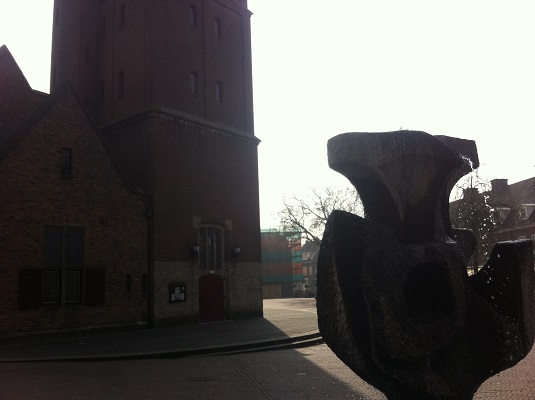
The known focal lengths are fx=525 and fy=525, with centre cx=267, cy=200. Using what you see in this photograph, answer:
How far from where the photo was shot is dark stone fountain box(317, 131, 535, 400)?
197 inches

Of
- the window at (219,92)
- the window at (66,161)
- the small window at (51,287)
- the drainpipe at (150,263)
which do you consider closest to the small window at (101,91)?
the window at (219,92)

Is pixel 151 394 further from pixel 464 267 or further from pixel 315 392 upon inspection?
pixel 464 267

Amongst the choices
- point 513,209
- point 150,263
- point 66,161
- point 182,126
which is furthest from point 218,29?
point 513,209

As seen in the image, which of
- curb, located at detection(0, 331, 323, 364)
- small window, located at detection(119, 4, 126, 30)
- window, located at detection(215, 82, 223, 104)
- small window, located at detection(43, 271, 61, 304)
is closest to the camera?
curb, located at detection(0, 331, 323, 364)

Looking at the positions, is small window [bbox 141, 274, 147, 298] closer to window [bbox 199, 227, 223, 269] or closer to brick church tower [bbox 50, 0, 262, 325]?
brick church tower [bbox 50, 0, 262, 325]

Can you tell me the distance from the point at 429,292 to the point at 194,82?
24332mm

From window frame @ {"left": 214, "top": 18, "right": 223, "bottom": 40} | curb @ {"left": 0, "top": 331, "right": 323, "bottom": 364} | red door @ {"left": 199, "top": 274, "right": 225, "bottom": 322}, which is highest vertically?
window frame @ {"left": 214, "top": 18, "right": 223, "bottom": 40}

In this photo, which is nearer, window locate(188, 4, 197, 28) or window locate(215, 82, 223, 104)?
window locate(188, 4, 197, 28)

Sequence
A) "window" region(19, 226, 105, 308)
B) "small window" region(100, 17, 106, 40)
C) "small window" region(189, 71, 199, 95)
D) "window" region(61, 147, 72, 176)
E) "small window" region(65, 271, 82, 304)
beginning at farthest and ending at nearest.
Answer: "small window" region(100, 17, 106, 40) → "small window" region(189, 71, 199, 95) → "window" region(61, 147, 72, 176) → "small window" region(65, 271, 82, 304) → "window" region(19, 226, 105, 308)

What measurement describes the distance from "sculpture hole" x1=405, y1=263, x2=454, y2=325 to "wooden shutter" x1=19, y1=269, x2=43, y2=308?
16.5m

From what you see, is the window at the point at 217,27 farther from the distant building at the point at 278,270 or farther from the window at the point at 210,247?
the distant building at the point at 278,270

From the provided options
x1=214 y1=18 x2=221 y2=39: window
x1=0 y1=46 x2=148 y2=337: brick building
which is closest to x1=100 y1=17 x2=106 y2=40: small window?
x1=214 y1=18 x2=221 y2=39: window

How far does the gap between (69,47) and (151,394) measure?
26279 millimetres

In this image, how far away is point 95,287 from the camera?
20.8 m
